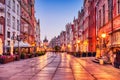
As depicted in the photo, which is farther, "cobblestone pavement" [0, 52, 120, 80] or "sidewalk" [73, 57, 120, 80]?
"sidewalk" [73, 57, 120, 80]

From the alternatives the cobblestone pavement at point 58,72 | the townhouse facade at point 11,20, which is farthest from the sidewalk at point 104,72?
the townhouse facade at point 11,20

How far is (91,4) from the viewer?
72062 mm

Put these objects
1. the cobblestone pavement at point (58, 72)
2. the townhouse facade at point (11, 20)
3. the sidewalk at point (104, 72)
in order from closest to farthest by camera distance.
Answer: the cobblestone pavement at point (58, 72)
the sidewalk at point (104, 72)
the townhouse facade at point (11, 20)

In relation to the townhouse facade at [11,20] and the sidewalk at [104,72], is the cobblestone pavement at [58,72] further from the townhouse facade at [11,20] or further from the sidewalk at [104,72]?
the townhouse facade at [11,20]

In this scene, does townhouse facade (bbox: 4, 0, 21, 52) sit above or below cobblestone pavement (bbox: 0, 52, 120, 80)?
above

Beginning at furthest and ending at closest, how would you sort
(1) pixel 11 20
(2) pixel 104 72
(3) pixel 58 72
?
(1) pixel 11 20, (2) pixel 104 72, (3) pixel 58 72

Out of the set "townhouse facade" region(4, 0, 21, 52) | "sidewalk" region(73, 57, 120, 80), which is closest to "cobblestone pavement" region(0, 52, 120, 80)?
"sidewalk" region(73, 57, 120, 80)

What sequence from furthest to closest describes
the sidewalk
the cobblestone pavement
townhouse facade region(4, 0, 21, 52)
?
townhouse facade region(4, 0, 21, 52) < the sidewalk < the cobblestone pavement

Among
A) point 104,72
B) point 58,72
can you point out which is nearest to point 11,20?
point 58,72

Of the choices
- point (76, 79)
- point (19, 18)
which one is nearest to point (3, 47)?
point (19, 18)

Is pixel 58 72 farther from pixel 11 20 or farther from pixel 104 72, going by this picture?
pixel 11 20

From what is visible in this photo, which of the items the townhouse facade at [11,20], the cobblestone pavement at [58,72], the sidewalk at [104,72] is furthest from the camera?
the townhouse facade at [11,20]

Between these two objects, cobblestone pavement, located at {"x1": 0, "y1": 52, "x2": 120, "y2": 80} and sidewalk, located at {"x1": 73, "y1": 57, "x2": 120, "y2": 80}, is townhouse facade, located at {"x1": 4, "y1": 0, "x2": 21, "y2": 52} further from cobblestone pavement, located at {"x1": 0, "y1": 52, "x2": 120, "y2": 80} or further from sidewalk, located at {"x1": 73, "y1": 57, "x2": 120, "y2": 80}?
sidewalk, located at {"x1": 73, "y1": 57, "x2": 120, "y2": 80}

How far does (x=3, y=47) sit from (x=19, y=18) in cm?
1771
